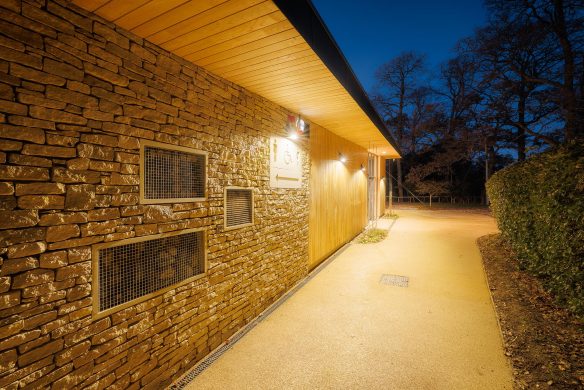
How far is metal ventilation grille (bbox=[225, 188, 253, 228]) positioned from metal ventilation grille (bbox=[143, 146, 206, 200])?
478mm

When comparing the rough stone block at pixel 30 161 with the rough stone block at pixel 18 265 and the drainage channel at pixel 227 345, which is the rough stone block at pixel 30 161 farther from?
the drainage channel at pixel 227 345

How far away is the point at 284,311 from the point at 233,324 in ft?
2.97

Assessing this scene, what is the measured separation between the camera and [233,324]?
354 cm

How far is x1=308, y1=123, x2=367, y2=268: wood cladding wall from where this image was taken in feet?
19.8

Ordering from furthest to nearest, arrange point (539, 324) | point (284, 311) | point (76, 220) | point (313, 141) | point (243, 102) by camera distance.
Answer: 1. point (313, 141)
2. point (284, 311)
3. point (243, 102)
4. point (539, 324)
5. point (76, 220)

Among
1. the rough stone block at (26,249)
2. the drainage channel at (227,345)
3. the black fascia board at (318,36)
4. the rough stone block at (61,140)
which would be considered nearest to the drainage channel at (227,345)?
the drainage channel at (227,345)

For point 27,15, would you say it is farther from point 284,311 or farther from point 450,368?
point 450,368

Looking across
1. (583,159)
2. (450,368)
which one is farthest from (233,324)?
(583,159)

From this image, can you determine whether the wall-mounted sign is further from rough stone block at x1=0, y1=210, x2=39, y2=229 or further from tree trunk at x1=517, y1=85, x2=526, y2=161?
tree trunk at x1=517, y1=85, x2=526, y2=161

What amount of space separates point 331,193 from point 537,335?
4685 mm

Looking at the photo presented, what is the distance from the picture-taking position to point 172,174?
2.76 metres

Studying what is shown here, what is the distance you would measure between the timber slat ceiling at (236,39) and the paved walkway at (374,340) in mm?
3370

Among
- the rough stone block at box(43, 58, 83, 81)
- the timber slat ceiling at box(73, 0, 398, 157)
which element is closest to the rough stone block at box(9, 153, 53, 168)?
the rough stone block at box(43, 58, 83, 81)

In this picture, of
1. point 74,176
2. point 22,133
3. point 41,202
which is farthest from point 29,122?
point 41,202
